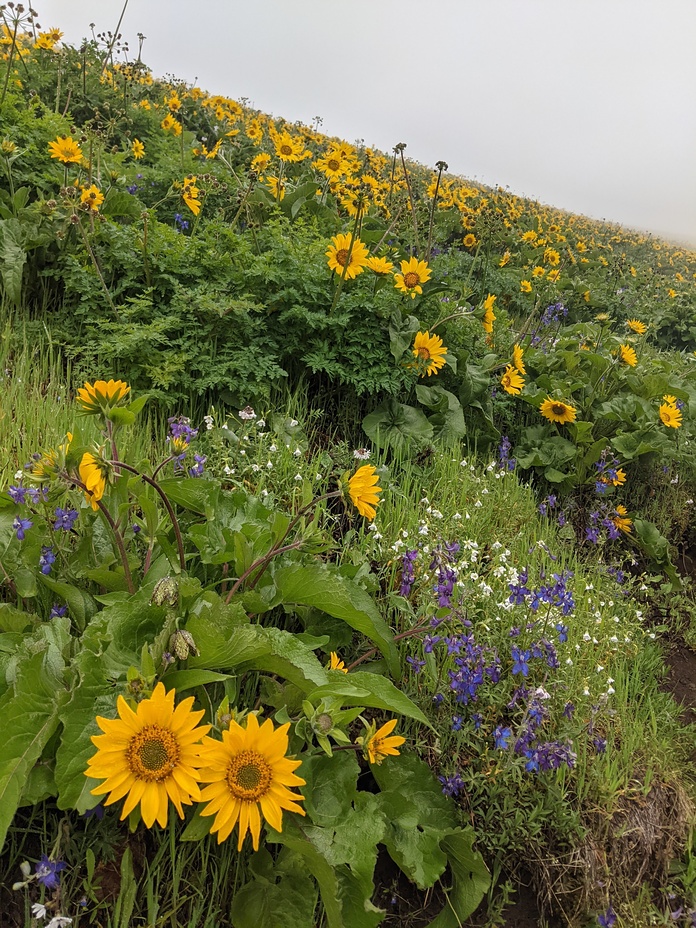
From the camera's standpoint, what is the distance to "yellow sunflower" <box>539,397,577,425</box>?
3.56 meters

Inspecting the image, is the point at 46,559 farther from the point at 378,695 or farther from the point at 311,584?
the point at 378,695

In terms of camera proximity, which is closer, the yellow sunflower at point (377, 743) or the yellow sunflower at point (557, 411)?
the yellow sunflower at point (377, 743)

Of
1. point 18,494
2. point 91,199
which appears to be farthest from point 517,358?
point 18,494

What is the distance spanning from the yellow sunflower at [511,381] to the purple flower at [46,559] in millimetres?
2548

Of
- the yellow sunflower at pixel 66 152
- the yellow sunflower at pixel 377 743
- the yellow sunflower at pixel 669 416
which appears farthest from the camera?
the yellow sunflower at pixel 669 416

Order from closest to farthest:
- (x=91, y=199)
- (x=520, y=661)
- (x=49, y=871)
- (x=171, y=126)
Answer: (x=49, y=871) → (x=520, y=661) → (x=91, y=199) → (x=171, y=126)

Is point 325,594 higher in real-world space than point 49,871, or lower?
higher

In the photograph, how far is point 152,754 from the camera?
101cm

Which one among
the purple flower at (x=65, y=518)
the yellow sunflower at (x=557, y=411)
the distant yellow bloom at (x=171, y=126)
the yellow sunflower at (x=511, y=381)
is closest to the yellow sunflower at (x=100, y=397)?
the purple flower at (x=65, y=518)

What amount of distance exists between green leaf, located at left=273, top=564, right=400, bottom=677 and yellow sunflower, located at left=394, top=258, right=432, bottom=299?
1.84 meters

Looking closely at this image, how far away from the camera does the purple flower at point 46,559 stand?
1.50 meters

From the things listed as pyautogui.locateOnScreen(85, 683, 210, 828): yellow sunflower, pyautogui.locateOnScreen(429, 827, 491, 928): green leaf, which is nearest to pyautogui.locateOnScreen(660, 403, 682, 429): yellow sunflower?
pyautogui.locateOnScreen(429, 827, 491, 928): green leaf

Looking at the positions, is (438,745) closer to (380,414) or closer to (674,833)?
(674,833)

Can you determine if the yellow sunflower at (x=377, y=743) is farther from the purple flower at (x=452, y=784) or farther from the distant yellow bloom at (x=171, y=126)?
the distant yellow bloom at (x=171, y=126)
